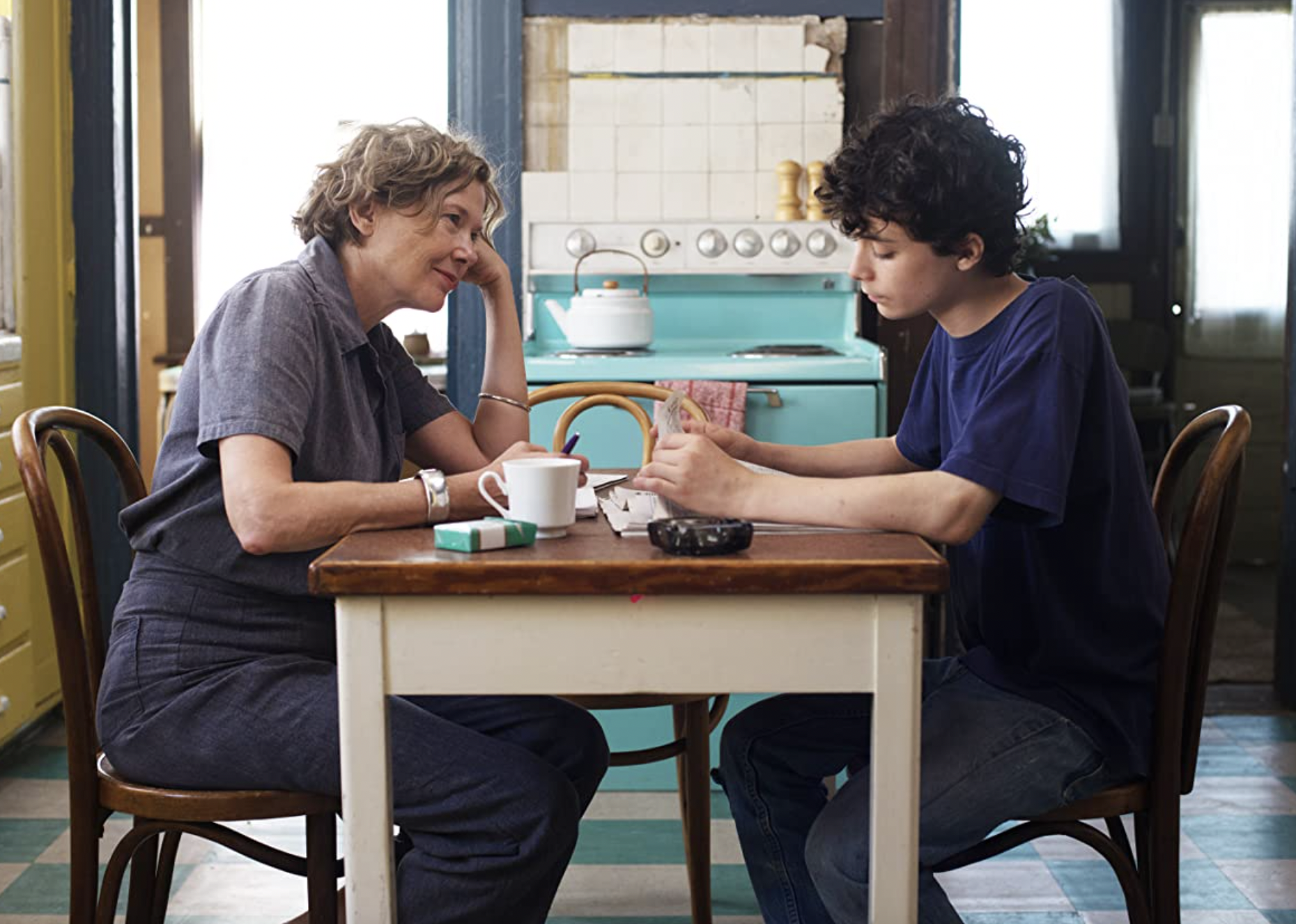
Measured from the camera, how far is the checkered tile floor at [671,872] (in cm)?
246

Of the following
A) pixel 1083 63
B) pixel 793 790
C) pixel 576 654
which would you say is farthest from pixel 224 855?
pixel 1083 63

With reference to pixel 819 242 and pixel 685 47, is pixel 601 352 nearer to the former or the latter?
pixel 819 242

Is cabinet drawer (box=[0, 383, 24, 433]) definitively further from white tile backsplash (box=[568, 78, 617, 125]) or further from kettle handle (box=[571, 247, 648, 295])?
white tile backsplash (box=[568, 78, 617, 125])

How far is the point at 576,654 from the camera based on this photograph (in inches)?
55.3

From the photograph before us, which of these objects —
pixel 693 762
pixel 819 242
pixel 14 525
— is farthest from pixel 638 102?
pixel 693 762

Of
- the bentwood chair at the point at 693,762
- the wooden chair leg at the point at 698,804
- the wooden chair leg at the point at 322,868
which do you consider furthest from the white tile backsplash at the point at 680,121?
the wooden chair leg at the point at 322,868

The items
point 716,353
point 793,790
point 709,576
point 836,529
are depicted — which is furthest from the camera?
point 716,353

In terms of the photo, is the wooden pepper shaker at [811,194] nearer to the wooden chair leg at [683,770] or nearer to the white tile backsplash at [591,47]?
the white tile backsplash at [591,47]

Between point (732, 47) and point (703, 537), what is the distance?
2866 millimetres

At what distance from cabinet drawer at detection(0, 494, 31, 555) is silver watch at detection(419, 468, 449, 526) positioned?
70.8 inches

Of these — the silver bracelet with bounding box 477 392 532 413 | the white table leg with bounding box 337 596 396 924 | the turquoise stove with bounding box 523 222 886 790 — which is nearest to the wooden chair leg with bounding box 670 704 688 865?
the silver bracelet with bounding box 477 392 532 413

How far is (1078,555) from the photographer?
1697mm

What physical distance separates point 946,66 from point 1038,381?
252 centimetres

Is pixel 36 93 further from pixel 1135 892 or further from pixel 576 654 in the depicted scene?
pixel 1135 892
